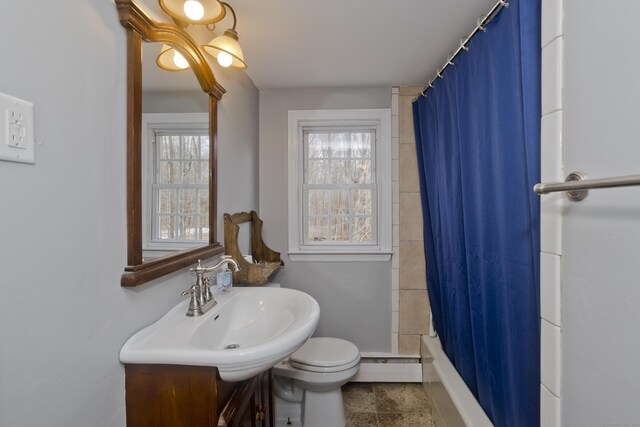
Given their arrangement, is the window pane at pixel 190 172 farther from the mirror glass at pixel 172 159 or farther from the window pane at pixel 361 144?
the window pane at pixel 361 144

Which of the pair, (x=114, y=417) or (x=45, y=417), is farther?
(x=114, y=417)

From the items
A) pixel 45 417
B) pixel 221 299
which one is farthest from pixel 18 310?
pixel 221 299

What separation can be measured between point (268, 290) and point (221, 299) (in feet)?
0.69

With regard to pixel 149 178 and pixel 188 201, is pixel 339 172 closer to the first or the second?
pixel 188 201

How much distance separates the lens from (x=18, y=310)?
55 cm

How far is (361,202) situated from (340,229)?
0.90 feet

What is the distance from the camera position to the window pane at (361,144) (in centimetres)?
225

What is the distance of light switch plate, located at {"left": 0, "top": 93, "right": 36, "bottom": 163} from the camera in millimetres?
514

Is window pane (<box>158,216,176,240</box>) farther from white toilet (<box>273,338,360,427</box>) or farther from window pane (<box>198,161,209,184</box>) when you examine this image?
white toilet (<box>273,338,360,427</box>)

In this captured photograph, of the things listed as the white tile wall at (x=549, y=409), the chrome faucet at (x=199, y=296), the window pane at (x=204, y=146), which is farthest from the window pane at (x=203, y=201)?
the white tile wall at (x=549, y=409)

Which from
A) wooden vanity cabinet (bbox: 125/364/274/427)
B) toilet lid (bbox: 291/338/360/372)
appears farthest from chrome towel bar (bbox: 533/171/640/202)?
toilet lid (bbox: 291/338/360/372)

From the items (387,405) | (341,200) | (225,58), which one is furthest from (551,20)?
(387,405)

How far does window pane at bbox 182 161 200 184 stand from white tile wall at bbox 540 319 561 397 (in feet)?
4.33

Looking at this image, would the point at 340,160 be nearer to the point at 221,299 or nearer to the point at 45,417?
the point at 221,299
